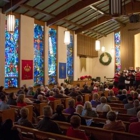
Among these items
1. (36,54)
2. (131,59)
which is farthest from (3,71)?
(131,59)

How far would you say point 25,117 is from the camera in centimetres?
390

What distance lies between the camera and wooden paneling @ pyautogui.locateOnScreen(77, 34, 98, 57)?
1584 cm

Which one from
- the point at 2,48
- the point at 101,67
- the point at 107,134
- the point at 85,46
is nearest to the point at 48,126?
the point at 107,134

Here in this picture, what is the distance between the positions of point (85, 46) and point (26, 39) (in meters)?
6.65

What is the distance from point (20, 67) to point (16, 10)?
2.61 meters

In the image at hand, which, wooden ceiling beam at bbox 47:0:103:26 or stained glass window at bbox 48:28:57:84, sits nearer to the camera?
wooden ceiling beam at bbox 47:0:103:26

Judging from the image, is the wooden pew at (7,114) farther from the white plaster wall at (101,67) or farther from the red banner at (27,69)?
the white plaster wall at (101,67)

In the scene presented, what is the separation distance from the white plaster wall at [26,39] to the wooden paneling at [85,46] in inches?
207

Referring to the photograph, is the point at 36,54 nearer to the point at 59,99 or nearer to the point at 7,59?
the point at 7,59

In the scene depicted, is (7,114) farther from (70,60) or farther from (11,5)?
(70,60)

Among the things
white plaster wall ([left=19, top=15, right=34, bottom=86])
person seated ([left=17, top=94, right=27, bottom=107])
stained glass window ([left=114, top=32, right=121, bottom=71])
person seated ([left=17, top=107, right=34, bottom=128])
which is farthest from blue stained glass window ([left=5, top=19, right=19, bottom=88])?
stained glass window ([left=114, top=32, right=121, bottom=71])

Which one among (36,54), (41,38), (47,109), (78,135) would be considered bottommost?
(78,135)

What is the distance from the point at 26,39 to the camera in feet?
35.4

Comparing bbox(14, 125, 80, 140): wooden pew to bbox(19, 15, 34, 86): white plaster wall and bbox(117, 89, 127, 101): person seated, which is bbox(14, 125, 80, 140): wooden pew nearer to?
bbox(117, 89, 127, 101): person seated
